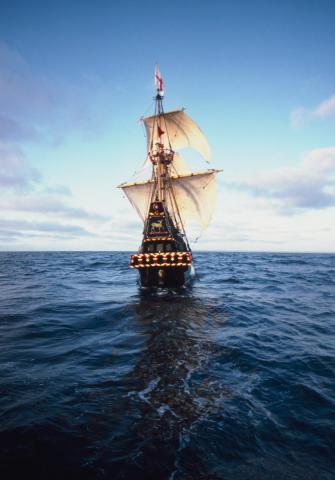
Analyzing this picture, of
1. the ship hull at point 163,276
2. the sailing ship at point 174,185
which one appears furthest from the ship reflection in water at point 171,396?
the sailing ship at point 174,185

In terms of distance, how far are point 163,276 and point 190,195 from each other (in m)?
21.6

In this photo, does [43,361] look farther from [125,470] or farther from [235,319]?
[235,319]

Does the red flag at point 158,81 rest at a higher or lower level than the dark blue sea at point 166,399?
higher

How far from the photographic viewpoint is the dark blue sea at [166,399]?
3.90 metres

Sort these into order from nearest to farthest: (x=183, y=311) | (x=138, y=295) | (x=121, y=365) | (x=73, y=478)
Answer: (x=73, y=478) < (x=121, y=365) < (x=183, y=311) < (x=138, y=295)

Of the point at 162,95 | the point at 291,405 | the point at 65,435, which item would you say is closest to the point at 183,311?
the point at 291,405

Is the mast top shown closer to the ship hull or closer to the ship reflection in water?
the ship hull

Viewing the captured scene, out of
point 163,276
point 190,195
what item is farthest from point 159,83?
point 163,276

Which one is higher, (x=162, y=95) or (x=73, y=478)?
(x=162, y=95)

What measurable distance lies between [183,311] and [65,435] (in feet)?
33.1

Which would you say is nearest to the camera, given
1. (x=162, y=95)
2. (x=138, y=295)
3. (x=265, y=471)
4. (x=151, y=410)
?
(x=265, y=471)

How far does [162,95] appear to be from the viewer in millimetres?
36562

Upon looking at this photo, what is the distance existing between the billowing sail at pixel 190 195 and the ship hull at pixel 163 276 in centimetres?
1717

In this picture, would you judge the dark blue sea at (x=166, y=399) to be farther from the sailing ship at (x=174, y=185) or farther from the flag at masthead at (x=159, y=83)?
the flag at masthead at (x=159, y=83)
